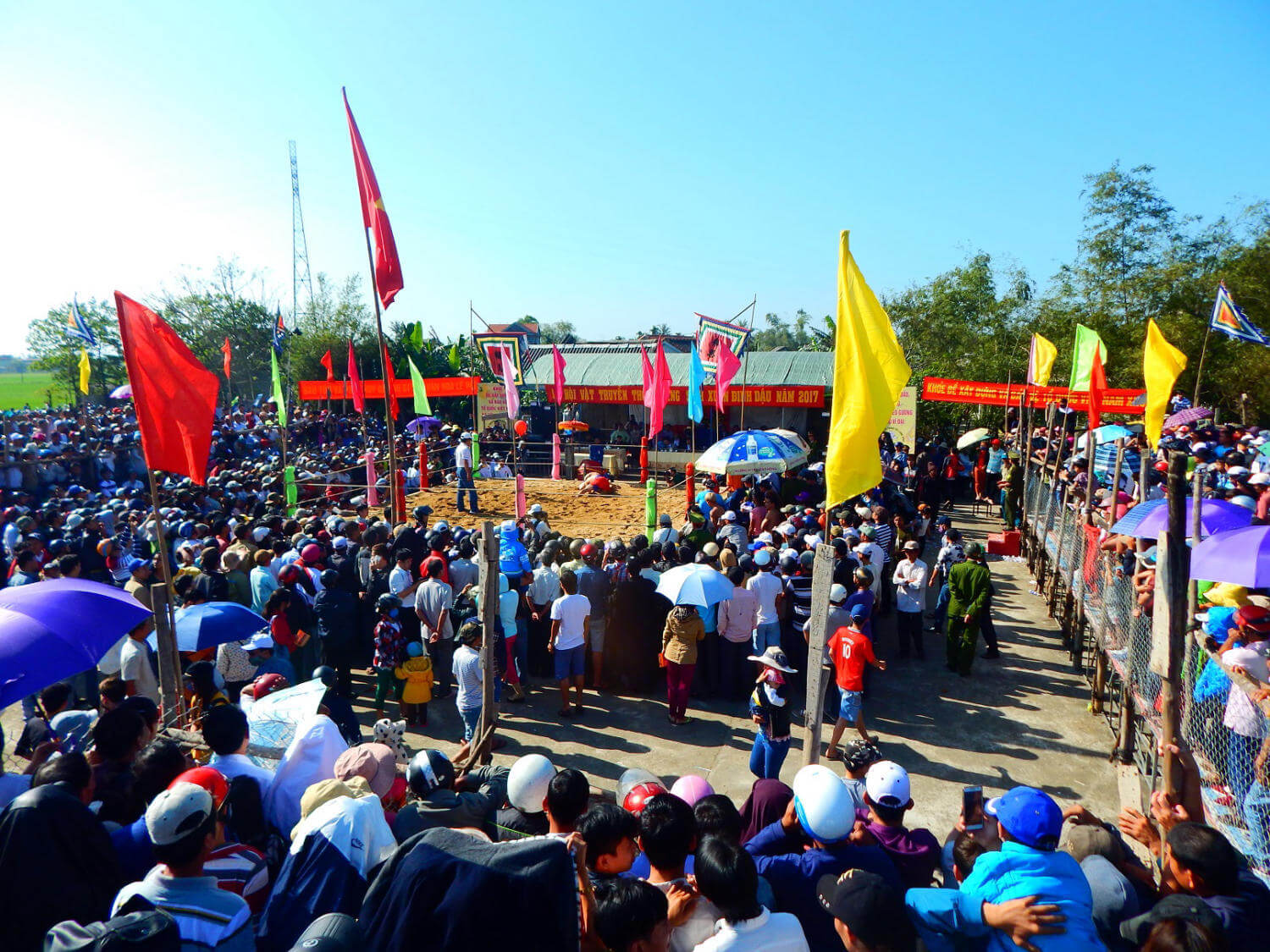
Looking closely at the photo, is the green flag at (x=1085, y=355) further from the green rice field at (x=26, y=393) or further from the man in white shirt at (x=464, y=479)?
the green rice field at (x=26, y=393)

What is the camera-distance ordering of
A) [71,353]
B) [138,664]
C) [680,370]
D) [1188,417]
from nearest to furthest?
[138,664]
[1188,417]
[680,370]
[71,353]

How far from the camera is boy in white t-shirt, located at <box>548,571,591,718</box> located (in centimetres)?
763

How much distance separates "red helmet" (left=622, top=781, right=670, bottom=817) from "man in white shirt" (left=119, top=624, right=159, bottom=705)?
4391mm

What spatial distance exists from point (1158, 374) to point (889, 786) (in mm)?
7045

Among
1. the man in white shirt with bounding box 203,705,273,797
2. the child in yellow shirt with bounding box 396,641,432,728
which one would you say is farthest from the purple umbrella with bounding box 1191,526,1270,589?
the child in yellow shirt with bounding box 396,641,432,728

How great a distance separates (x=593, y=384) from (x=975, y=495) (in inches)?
595

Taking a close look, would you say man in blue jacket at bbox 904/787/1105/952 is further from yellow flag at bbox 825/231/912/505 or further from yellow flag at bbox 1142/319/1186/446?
yellow flag at bbox 1142/319/1186/446

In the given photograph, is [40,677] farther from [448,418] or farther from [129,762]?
[448,418]

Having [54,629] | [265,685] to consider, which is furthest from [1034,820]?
[54,629]

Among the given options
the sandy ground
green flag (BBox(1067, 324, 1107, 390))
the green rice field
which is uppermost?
green flag (BBox(1067, 324, 1107, 390))

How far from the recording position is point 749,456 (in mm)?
13039

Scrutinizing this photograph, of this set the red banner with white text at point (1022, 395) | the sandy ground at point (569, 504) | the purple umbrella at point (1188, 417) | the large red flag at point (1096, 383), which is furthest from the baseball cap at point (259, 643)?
the purple umbrella at point (1188, 417)

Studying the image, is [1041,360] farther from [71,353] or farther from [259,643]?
[71,353]

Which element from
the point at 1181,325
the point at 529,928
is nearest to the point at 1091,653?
the point at 529,928
